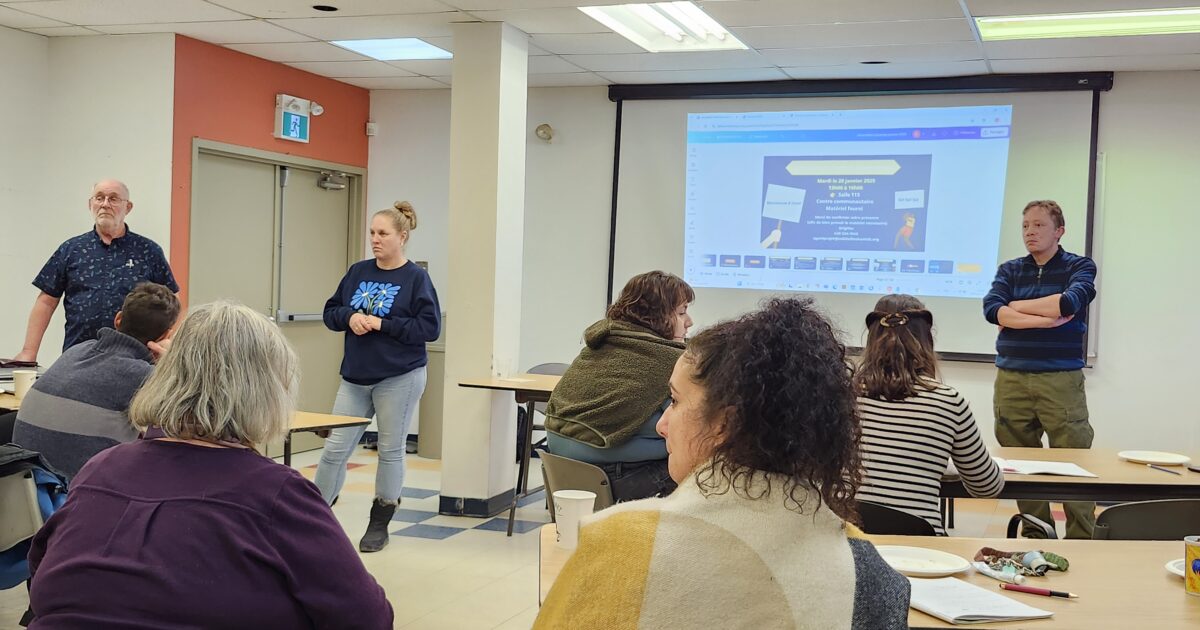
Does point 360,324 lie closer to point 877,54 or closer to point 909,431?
point 909,431

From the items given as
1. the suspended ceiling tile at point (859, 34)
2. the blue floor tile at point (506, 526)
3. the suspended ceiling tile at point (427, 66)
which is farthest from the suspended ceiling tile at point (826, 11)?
the blue floor tile at point (506, 526)

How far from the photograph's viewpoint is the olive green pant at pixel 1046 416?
490cm

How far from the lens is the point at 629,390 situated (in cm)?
357

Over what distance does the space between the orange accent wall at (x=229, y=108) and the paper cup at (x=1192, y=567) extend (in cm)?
554

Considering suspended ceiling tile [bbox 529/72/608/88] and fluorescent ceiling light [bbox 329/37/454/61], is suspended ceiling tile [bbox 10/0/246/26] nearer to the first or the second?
fluorescent ceiling light [bbox 329/37/454/61]

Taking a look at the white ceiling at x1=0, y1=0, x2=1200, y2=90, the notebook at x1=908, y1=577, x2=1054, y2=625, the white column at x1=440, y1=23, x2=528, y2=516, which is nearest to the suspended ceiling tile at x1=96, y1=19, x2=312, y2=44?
the white ceiling at x1=0, y1=0, x2=1200, y2=90

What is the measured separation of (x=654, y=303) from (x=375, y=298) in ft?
6.00

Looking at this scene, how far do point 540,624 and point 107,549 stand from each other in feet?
2.43

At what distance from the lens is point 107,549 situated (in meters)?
1.63

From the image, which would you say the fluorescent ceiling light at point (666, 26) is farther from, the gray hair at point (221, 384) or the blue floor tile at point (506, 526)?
the gray hair at point (221, 384)

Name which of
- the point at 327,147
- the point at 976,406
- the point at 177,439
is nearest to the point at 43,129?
the point at 327,147

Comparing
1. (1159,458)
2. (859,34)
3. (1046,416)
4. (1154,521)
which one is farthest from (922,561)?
(859,34)

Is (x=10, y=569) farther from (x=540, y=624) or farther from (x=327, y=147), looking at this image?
(x=327, y=147)

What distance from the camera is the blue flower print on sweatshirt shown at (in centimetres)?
498
